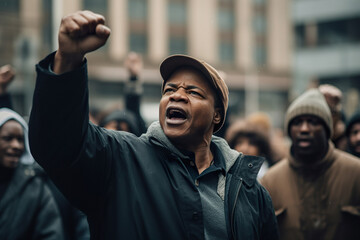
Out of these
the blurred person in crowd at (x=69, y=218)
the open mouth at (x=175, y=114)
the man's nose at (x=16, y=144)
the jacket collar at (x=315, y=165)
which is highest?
the open mouth at (x=175, y=114)

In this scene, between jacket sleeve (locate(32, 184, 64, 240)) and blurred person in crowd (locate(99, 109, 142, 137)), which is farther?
blurred person in crowd (locate(99, 109, 142, 137))

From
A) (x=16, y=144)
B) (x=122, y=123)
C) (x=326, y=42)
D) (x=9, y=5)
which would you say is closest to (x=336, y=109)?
(x=122, y=123)

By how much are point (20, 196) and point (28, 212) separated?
16cm

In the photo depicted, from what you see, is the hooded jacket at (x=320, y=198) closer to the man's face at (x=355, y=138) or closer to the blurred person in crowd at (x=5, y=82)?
the man's face at (x=355, y=138)

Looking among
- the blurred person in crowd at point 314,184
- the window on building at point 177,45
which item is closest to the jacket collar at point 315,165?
the blurred person in crowd at point 314,184

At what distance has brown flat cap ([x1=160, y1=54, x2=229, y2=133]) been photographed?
289 cm

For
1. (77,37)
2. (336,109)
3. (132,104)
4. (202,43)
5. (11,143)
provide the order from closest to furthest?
1. (77,37)
2. (11,143)
3. (336,109)
4. (132,104)
5. (202,43)

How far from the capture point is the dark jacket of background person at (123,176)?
2170 mm

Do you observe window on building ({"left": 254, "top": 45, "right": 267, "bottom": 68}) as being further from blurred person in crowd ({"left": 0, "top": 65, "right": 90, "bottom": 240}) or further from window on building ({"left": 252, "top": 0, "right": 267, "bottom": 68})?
blurred person in crowd ({"left": 0, "top": 65, "right": 90, "bottom": 240})

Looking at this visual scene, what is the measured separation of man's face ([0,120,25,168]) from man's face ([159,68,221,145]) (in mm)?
1898

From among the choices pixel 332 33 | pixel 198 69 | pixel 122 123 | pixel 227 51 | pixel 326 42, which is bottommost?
pixel 227 51

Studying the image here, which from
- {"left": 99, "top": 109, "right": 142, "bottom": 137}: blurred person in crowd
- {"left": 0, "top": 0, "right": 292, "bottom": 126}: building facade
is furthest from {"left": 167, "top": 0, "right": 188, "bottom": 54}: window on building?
{"left": 99, "top": 109, "right": 142, "bottom": 137}: blurred person in crowd

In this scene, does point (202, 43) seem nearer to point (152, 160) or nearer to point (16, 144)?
point (16, 144)

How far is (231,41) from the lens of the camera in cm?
3903
